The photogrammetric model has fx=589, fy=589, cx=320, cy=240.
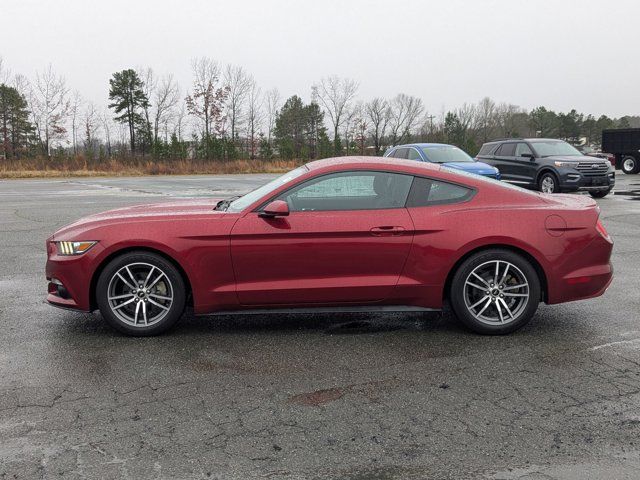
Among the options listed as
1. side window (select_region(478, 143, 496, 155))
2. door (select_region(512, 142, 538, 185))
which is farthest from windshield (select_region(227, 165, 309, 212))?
side window (select_region(478, 143, 496, 155))

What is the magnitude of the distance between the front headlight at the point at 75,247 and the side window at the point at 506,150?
53.0 ft

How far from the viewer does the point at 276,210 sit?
4793mm

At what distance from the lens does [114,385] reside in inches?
157

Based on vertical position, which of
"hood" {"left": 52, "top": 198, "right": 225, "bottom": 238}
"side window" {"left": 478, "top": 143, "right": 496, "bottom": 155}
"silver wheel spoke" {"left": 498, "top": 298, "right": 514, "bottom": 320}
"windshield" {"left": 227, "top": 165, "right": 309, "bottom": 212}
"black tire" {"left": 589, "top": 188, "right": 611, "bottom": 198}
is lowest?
"silver wheel spoke" {"left": 498, "top": 298, "right": 514, "bottom": 320}

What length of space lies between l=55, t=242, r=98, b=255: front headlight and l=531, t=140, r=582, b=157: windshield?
15752mm

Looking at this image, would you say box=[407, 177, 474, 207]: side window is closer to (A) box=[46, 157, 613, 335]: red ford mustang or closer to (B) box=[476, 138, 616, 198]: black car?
(A) box=[46, 157, 613, 335]: red ford mustang

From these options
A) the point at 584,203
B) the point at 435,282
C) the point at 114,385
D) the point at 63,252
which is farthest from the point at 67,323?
the point at 584,203

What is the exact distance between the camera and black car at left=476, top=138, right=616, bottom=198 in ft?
55.8

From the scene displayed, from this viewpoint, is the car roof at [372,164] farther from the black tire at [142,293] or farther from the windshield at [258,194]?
the black tire at [142,293]

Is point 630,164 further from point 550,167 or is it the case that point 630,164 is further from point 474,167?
point 474,167

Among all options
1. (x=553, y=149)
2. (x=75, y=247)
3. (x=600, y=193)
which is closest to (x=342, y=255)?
(x=75, y=247)

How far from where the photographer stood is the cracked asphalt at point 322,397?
9.80 ft

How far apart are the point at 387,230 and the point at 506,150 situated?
604 inches

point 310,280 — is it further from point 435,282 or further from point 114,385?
point 114,385
